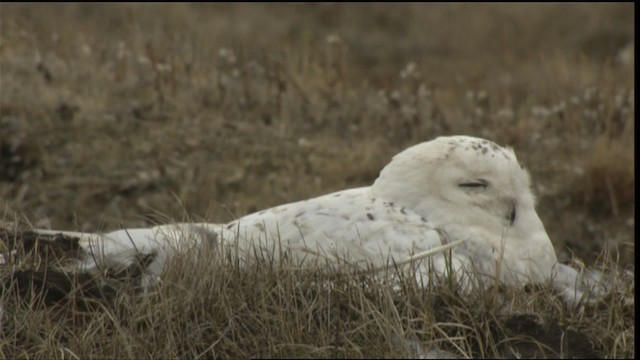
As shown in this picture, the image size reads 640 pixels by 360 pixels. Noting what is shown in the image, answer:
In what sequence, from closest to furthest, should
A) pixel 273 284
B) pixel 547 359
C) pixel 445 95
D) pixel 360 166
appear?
pixel 547 359, pixel 273 284, pixel 360 166, pixel 445 95

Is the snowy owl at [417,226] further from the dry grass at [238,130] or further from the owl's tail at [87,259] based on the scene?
the dry grass at [238,130]

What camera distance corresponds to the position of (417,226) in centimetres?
434

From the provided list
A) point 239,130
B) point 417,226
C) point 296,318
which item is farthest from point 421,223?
point 239,130

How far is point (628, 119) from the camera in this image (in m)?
9.38

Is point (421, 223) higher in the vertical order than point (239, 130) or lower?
higher

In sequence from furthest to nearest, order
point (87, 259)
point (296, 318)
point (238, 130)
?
1. point (238, 130)
2. point (87, 259)
3. point (296, 318)

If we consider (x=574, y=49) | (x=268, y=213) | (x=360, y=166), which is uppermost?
(x=268, y=213)

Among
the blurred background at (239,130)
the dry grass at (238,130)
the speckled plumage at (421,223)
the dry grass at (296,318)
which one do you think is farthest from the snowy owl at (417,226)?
the blurred background at (239,130)

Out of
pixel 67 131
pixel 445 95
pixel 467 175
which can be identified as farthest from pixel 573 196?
pixel 467 175

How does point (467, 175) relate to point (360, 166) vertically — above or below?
above

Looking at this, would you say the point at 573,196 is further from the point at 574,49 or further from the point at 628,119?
the point at 574,49

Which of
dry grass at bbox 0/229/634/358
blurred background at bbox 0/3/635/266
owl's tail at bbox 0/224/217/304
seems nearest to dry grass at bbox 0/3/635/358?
blurred background at bbox 0/3/635/266

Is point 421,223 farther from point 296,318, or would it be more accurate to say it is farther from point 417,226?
point 296,318

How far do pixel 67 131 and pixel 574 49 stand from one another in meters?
8.45
